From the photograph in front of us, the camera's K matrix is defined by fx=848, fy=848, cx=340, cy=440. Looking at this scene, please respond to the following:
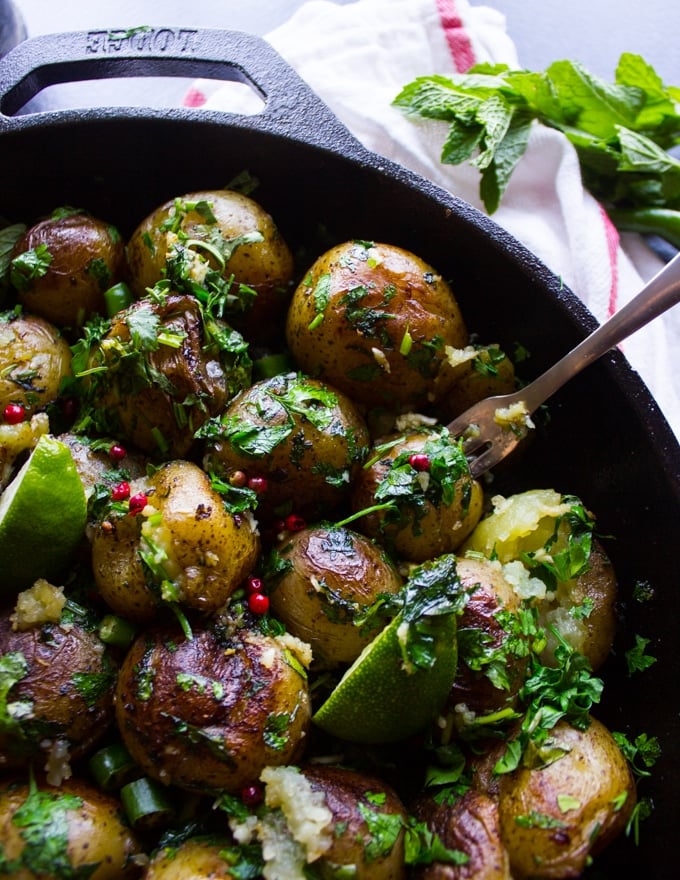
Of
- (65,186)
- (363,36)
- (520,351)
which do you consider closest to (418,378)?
(520,351)

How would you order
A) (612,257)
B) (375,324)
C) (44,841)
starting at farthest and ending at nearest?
1. (612,257)
2. (375,324)
3. (44,841)

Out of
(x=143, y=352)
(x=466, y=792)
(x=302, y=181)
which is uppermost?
(x=302, y=181)

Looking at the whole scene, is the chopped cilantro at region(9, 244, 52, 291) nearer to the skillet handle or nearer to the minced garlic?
the skillet handle

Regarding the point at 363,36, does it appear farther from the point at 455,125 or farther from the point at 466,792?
the point at 466,792

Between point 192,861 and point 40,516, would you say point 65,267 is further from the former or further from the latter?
point 192,861

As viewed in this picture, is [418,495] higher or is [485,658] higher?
[418,495]

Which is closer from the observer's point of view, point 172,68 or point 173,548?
point 173,548

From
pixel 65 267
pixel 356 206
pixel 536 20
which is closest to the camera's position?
pixel 65 267

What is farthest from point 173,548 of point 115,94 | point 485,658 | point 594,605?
point 115,94

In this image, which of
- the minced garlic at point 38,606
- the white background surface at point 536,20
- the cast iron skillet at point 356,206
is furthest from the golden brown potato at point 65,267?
the white background surface at point 536,20
